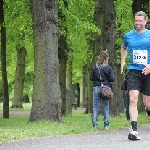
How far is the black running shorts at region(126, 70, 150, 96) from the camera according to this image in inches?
398

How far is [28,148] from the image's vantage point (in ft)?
27.9

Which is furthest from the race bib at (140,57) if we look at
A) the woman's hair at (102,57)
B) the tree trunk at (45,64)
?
the tree trunk at (45,64)

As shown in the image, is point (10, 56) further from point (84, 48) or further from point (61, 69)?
point (61, 69)

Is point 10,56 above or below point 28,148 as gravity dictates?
above

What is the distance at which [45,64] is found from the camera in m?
15.3

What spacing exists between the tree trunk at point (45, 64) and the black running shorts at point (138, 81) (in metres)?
5.28

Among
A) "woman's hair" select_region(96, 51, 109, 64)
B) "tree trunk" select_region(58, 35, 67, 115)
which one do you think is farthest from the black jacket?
"tree trunk" select_region(58, 35, 67, 115)

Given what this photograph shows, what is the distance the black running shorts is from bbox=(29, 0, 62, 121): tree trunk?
528cm

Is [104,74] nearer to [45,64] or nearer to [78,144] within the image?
[45,64]

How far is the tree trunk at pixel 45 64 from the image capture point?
49.8 ft

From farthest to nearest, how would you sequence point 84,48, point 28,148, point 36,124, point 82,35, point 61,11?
point 84,48 < point 82,35 < point 61,11 < point 36,124 < point 28,148

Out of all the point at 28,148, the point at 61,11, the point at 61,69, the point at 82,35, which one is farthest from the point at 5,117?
the point at 28,148

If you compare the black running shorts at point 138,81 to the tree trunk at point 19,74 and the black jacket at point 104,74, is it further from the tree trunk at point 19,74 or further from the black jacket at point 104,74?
the tree trunk at point 19,74

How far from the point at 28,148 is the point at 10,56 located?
31.8 meters
